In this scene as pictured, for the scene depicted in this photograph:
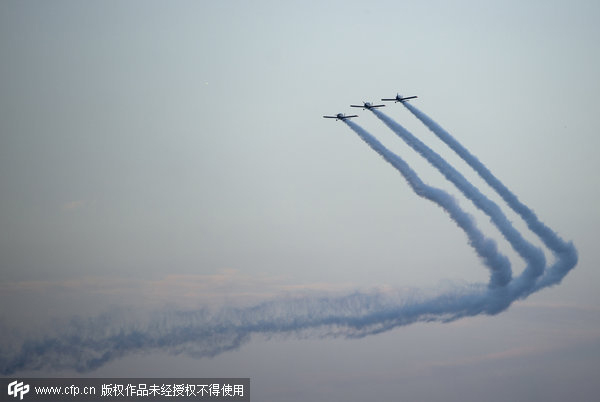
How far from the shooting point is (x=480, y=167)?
1804 inches

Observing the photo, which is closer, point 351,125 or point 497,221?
point 497,221

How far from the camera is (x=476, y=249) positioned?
45.2 metres

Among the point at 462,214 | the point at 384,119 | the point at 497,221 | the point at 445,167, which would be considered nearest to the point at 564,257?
the point at 497,221

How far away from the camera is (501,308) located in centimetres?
4609

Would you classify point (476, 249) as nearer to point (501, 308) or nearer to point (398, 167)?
point (501, 308)

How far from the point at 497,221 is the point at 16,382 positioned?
47757 millimetres

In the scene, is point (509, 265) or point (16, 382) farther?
point (16, 382)

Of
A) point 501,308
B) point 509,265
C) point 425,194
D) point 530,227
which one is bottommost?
point 501,308

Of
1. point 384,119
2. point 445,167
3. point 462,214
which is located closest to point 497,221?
point 462,214

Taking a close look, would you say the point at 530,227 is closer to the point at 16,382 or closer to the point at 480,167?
the point at 480,167

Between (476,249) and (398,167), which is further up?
(398,167)

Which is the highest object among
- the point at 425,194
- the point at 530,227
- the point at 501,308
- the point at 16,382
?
the point at 425,194

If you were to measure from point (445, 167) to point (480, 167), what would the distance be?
303 centimetres

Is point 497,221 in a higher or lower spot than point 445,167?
lower
